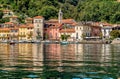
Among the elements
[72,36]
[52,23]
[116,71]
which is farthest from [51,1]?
[116,71]

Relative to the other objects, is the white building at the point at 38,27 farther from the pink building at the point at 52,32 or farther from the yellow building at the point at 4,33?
the yellow building at the point at 4,33

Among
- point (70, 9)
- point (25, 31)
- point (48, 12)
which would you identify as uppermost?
point (70, 9)

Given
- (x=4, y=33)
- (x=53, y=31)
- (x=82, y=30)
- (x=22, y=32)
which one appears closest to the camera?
(x=82, y=30)

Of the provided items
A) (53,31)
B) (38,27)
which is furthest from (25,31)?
(53,31)

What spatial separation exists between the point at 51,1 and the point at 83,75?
152 m

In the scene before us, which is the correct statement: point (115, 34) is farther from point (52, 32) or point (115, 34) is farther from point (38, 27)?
point (38, 27)

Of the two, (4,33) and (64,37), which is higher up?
(4,33)

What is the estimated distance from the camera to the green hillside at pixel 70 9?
160 meters

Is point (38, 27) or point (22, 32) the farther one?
point (22, 32)

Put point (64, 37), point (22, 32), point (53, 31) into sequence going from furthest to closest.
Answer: point (22, 32) → point (53, 31) → point (64, 37)

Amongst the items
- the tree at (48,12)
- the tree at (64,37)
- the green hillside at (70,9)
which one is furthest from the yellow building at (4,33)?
the tree at (48,12)

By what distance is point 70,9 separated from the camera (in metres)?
176

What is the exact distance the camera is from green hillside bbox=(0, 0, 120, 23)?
6288 inches

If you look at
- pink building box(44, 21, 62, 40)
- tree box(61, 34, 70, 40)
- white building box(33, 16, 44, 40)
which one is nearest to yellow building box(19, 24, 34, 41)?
white building box(33, 16, 44, 40)
